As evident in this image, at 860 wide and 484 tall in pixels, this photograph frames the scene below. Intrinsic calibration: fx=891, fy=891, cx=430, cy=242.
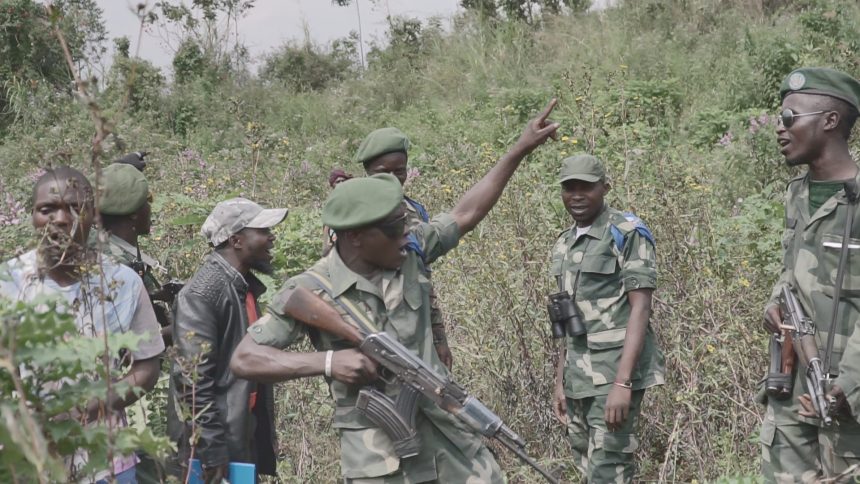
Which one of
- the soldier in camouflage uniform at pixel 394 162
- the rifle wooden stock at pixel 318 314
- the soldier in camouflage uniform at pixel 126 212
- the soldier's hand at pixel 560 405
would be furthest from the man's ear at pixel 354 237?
the soldier's hand at pixel 560 405

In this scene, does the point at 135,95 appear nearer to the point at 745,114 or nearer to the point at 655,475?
the point at 745,114

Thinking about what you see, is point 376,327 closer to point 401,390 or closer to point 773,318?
point 401,390

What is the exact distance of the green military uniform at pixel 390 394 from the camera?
2.65m

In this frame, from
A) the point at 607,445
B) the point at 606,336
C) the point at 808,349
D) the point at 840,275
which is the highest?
the point at 840,275

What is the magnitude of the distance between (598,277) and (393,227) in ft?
4.96

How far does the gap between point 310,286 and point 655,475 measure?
2.42 metres

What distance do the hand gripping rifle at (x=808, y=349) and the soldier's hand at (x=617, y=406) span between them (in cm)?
81

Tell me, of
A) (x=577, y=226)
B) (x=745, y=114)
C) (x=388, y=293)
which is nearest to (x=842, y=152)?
(x=577, y=226)

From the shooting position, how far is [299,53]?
57.6ft

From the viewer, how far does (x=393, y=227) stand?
2648mm

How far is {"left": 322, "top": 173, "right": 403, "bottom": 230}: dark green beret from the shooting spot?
2604mm

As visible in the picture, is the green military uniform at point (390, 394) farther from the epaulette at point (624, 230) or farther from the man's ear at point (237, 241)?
the epaulette at point (624, 230)

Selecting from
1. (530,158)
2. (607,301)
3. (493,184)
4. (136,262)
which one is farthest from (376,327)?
(530,158)

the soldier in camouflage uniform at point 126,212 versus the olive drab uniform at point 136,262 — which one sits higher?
the soldier in camouflage uniform at point 126,212
